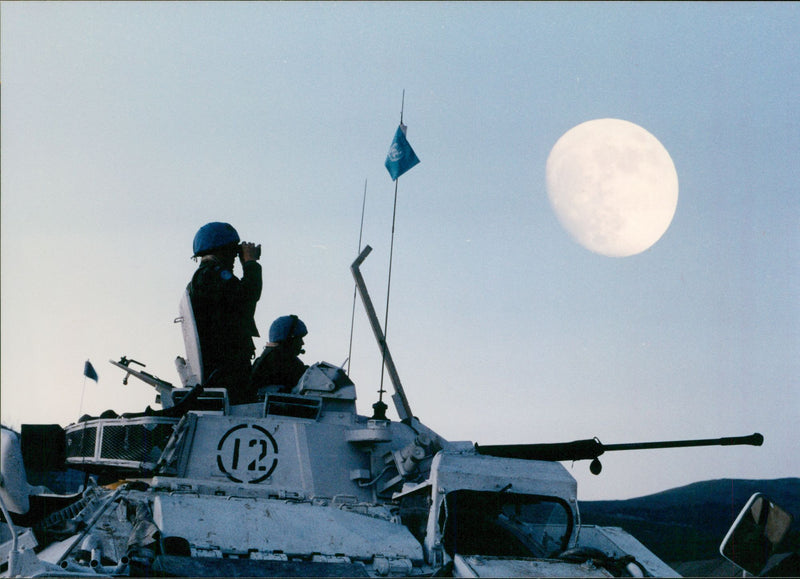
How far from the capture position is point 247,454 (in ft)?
38.2

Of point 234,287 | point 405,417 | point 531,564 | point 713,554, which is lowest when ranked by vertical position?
point 713,554

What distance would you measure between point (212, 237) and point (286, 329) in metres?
3.30

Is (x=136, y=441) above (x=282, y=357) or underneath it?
underneath

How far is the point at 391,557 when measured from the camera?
905 centimetres

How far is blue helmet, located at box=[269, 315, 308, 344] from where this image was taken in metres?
16.3

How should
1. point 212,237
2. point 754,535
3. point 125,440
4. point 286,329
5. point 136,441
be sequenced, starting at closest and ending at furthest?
point 754,535 → point 136,441 → point 125,440 → point 212,237 → point 286,329

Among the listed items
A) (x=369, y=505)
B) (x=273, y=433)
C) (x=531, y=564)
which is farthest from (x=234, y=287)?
(x=531, y=564)

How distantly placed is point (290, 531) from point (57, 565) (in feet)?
6.67

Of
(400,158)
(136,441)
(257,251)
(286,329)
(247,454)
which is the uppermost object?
(400,158)

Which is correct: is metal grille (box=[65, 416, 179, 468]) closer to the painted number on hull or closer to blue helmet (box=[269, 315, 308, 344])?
the painted number on hull

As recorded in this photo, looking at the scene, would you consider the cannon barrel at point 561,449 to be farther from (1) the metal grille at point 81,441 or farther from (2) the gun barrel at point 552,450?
(1) the metal grille at point 81,441

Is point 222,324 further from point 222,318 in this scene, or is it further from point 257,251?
point 257,251

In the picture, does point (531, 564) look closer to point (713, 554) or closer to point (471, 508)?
point (471, 508)

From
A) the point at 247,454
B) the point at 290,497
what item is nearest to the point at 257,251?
the point at 247,454
